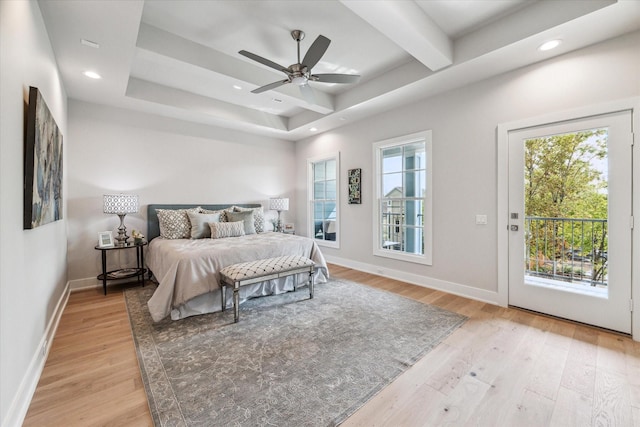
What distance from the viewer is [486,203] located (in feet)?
10.7

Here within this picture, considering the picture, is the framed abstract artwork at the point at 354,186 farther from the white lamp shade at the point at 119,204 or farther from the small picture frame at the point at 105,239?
the small picture frame at the point at 105,239

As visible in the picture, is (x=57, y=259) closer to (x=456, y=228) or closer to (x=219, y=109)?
(x=219, y=109)

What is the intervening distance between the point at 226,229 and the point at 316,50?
9.14 feet

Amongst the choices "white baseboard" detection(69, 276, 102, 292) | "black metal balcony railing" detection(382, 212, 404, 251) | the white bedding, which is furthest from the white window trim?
"white baseboard" detection(69, 276, 102, 292)

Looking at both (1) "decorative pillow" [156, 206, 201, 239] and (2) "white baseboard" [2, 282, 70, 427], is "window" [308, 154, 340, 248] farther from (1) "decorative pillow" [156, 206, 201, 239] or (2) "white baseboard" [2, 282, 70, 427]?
(2) "white baseboard" [2, 282, 70, 427]

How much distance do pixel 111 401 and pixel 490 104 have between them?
4.37 m

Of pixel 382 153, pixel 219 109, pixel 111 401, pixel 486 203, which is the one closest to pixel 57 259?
pixel 111 401

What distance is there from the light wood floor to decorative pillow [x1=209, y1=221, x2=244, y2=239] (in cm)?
163

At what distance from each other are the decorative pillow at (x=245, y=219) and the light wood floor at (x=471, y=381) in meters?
2.12

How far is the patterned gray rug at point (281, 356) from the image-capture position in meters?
1.60

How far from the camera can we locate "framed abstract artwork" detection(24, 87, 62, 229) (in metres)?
1.65

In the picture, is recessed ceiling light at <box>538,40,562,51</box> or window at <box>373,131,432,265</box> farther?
window at <box>373,131,432,265</box>

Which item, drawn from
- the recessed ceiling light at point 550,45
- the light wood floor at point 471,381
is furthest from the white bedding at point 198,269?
the recessed ceiling light at point 550,45

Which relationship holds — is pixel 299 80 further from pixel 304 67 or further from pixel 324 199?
pixel 324 199
